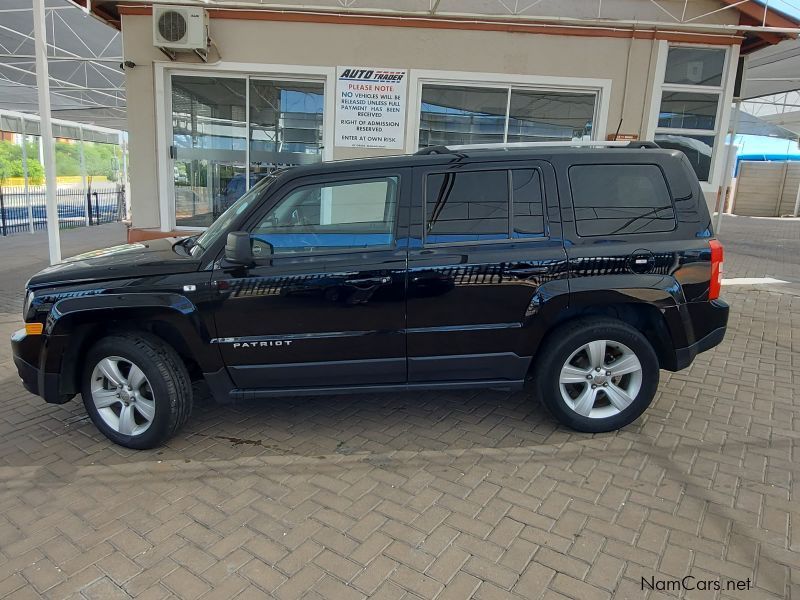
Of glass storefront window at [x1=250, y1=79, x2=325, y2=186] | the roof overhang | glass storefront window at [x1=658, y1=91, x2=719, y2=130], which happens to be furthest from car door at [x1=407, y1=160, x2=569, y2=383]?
glass storefront window at [x1=658, y1=91, x2=719, y2=130]

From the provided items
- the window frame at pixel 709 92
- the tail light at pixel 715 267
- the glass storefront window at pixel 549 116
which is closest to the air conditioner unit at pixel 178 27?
the glass storefront window at pixel 549 116

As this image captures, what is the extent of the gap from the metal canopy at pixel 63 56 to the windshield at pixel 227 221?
6190 mm

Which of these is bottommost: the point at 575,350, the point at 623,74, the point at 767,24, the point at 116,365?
the point at 116,365

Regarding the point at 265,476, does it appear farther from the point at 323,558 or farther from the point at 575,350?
the point at 575,350

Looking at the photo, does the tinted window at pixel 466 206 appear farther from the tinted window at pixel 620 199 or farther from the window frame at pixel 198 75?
the window frame at pixel 198 75

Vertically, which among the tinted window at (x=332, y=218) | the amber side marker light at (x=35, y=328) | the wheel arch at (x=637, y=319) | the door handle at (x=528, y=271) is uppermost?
the tinted window at (x=332, y=218)

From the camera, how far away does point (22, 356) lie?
3.50 meters

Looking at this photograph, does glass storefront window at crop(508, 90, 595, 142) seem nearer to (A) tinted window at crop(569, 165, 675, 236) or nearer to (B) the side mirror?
(A) tinted window at crop(569, 165, 675, 236)

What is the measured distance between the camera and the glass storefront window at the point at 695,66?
7898 millimetres

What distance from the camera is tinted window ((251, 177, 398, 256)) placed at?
3443 millimetres

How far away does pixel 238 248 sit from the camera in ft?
10.7

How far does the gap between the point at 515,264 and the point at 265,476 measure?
6.75 feet

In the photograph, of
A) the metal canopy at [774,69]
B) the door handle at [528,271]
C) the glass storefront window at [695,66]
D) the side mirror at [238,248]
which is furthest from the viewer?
the metal canopy at [774,69]

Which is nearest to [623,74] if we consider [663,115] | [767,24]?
[663,115]
